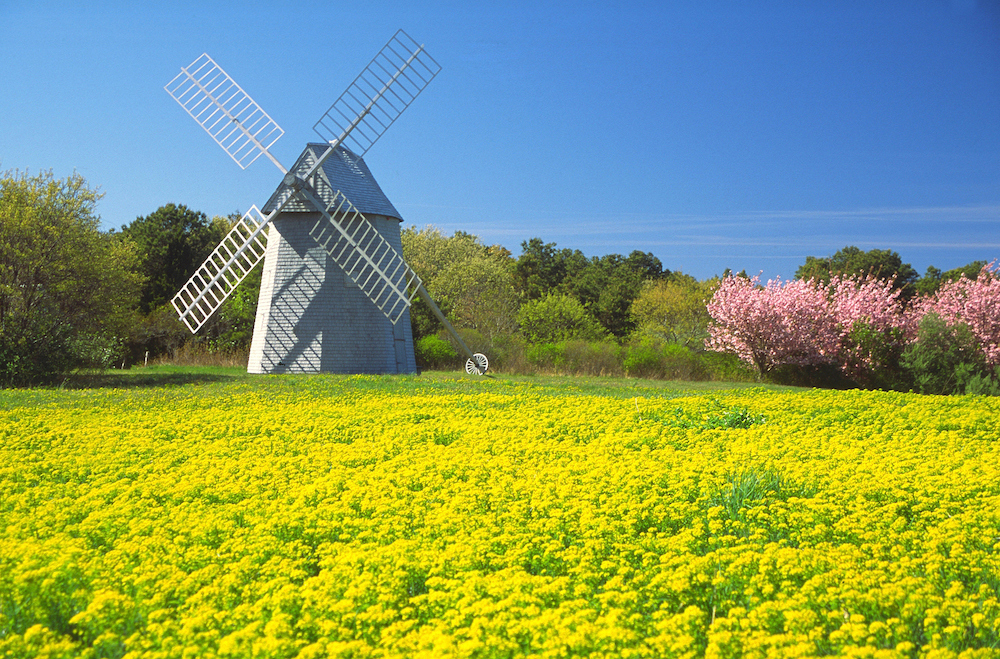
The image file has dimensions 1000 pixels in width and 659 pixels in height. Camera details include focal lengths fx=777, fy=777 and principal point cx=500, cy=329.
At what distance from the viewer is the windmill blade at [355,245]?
22438mm

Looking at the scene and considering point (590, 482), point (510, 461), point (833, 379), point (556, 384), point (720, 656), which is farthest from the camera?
point (833, 379)

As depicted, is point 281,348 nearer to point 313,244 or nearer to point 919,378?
point 313,244

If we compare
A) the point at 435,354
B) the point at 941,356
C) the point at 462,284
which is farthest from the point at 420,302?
the point at 941,356

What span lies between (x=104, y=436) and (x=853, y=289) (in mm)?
25356

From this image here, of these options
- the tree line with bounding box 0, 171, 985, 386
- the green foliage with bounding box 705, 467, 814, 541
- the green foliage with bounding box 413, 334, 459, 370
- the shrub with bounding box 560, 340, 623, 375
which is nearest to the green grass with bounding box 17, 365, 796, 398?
the tree line with bounding box 0, 171, 985, 386

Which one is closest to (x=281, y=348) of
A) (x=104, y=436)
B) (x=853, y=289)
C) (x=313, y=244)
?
(x=313, y=244)

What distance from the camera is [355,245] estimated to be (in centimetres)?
2222

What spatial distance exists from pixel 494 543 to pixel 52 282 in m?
20.2

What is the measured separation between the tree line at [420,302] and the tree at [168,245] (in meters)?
0.07

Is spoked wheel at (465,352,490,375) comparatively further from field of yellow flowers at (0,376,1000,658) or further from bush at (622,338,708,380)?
field of yellow flowers at (0,376,1000,658)

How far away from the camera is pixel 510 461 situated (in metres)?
7.95

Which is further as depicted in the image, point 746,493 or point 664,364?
point 664,364

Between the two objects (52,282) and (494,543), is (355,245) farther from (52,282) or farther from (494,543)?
(494,543)

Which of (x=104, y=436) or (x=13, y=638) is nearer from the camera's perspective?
(x=13, y=638)
